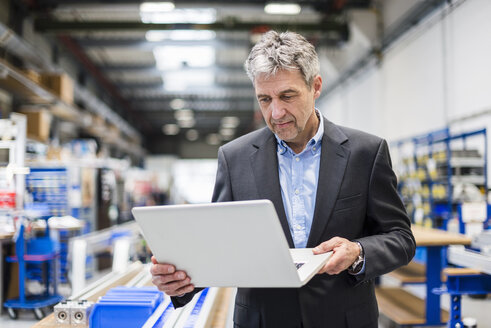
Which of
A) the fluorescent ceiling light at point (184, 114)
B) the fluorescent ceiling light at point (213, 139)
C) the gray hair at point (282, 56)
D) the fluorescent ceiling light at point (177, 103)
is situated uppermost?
the fluorescent ceiling light at point (177, 103)

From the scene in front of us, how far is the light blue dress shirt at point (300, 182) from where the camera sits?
141 centimetres

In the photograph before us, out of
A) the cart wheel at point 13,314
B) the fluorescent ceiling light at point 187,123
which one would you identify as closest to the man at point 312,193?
the cart wheel at point 13,314

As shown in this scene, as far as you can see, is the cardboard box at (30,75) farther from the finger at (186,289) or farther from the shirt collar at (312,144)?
the finger at (186,289)

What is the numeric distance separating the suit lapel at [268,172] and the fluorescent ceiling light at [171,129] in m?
22.1

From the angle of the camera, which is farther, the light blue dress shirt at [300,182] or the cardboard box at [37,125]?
the cardboard box at [37,125]

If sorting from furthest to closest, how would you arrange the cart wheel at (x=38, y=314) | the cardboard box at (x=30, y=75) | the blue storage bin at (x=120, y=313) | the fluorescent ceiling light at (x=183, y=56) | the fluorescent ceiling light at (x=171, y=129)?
the fluorescent ceiling light at (x=171, y=129) < the fluorescent ceiling light at (x=183, y=56) < the cardboard box at (x=30, y=75) < the cart wheel at (x=38, y=314) < the blue storage bin at (x=120, y=313)

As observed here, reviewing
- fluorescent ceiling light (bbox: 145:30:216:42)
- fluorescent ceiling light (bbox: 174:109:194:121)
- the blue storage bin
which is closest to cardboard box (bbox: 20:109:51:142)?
fluorescent ceiling light (bbox: 145:30:216:42)

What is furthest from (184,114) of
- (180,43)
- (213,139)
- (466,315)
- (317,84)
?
(317,84)

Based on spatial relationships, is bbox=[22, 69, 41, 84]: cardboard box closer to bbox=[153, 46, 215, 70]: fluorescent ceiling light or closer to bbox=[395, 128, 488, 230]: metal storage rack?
bbox=[153, 46, 215, 70]: fluorescent ceiling light

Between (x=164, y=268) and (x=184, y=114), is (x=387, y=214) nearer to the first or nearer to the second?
(x=164, y=268)

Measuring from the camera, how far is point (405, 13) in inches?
291

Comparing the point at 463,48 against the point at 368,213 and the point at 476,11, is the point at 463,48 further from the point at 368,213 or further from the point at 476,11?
the point at 368,213

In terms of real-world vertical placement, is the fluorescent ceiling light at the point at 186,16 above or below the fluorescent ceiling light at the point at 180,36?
above

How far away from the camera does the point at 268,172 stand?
56.6 inches
